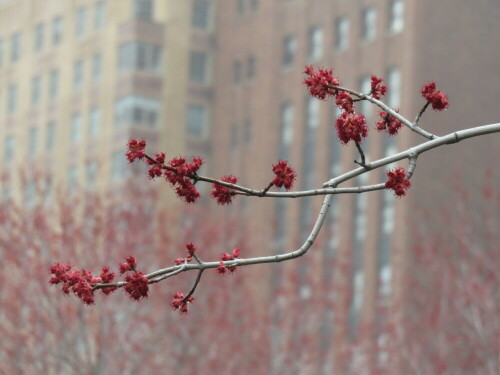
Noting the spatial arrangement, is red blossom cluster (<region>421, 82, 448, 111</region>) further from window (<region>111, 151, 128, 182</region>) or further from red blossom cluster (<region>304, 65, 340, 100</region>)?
window (<region>111, 151, 128, 182</region>)

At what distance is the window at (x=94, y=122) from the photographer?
297 feet

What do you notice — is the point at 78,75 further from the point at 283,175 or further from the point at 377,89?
the point at 283,175

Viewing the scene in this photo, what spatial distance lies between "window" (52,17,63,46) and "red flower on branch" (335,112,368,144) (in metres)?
90.0

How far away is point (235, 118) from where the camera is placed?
89.4 metres

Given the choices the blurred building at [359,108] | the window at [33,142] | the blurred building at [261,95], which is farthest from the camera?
the window at [33,142]

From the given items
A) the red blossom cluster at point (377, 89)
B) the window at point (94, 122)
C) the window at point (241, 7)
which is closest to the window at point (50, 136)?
the window at point (94, 122)

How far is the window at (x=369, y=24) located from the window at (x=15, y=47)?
30.7m

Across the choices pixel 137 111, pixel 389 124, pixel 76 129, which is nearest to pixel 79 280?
pixel 389 124

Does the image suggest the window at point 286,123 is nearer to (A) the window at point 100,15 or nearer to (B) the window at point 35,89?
(A) the window at point 100,15

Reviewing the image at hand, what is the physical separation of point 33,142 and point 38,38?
710cm

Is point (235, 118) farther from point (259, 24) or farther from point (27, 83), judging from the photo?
point (27, 83)

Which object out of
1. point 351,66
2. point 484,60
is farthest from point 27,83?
point 484,60

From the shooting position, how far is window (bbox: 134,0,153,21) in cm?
8894

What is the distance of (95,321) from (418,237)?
23.3 metres
